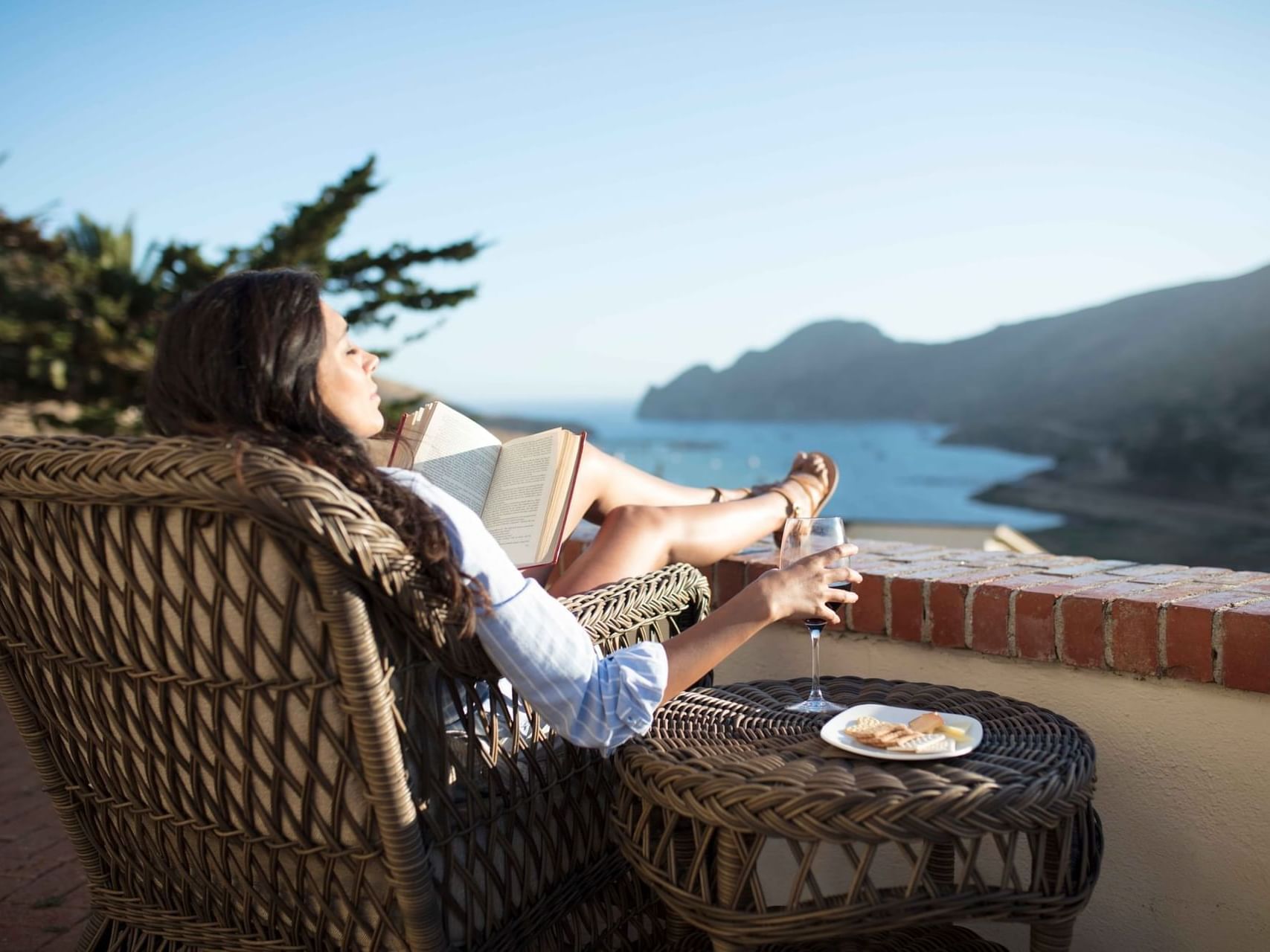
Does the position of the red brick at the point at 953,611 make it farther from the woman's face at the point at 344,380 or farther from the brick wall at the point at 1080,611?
the woman's face at the point at 344,380

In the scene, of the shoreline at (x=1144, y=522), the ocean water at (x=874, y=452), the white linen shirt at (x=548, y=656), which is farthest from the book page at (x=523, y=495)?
the shoreline at (x=1144, y=522)

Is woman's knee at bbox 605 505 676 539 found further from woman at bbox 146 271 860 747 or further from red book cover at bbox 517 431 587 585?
woman at bbox 146 271 860 747

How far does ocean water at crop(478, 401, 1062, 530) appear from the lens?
43.7 ft

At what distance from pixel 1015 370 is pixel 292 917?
26.8m

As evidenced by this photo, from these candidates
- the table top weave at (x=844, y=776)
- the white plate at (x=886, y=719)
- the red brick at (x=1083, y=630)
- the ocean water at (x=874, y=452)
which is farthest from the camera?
the ocean water at (x=874, y=452)

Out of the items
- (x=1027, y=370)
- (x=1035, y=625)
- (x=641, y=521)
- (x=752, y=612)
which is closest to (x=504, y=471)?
(x=641, y=521)

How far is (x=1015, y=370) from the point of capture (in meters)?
25.7

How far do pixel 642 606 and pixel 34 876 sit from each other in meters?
1.74

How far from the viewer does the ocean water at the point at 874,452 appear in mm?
13320

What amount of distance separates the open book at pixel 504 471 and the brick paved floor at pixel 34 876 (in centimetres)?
116

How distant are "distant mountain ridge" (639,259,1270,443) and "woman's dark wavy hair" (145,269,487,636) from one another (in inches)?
916

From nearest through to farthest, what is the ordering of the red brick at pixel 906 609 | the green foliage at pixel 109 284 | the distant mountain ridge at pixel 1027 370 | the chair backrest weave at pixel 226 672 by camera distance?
the chair backrest weave at pixel 226 672 < the red brick at pixel 906 609 < the green foliage at pixel 109 284 < the distant mountain ridge at pixel 1027 370

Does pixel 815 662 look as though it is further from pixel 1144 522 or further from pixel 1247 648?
pixel 1144 522

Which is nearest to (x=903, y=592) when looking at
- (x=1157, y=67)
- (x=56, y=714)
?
(x=56, y=714)
